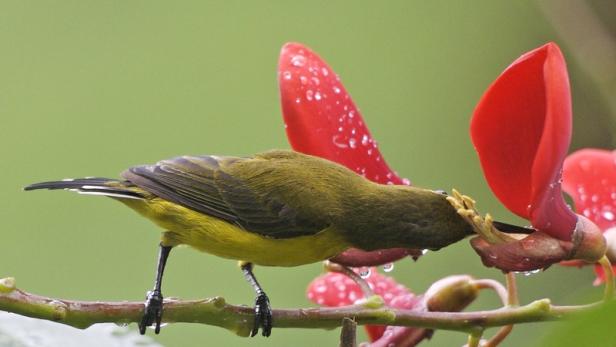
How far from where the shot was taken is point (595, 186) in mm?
842

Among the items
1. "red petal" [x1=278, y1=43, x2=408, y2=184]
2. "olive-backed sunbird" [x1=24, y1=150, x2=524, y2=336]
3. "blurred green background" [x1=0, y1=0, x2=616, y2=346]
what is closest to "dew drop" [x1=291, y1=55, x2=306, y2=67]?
"red petal" [x1=278, y1=43, x2=408, y2=184]

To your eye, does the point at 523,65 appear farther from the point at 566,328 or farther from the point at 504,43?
the point at 504,43

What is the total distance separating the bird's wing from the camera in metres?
0.93

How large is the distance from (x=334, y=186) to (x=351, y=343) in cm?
33

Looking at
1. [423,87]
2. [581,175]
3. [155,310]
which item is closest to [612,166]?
[581,175]

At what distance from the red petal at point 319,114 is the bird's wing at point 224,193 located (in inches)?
5.2

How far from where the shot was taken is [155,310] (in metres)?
0.64

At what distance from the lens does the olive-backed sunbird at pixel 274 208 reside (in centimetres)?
84

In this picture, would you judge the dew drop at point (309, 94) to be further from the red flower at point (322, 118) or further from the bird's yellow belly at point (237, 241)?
the bird's yellow belly at point (237, 241)

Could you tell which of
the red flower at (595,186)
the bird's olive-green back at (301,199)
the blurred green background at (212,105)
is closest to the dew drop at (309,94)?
the bird's olive-green back at (301,199)

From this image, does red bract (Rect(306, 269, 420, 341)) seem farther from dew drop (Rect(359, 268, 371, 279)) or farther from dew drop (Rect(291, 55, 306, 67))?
dew drop (Rect(291, 55, 306, 67))

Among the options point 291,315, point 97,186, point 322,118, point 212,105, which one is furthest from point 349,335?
point 212,105

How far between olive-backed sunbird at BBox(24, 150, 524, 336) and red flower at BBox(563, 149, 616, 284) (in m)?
0.12

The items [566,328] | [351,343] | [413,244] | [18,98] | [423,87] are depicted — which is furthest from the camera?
[423,87]
